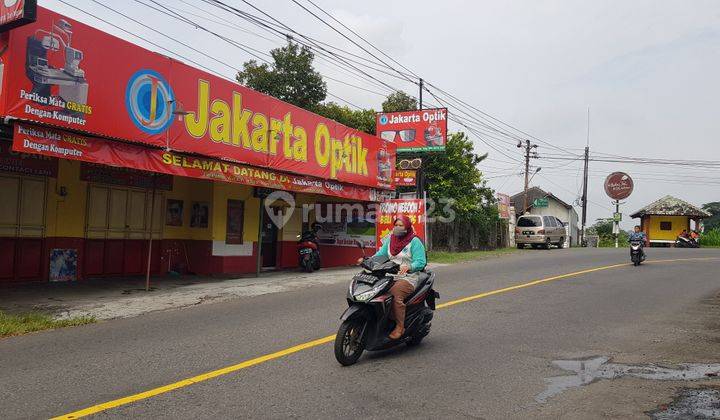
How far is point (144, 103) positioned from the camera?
36.8 feet

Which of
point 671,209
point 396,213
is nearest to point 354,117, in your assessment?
point 396,213

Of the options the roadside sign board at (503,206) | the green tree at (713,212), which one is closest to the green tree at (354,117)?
the roadside sign board at (503,206)

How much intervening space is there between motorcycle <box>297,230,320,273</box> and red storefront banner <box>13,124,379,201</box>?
1.77 meters

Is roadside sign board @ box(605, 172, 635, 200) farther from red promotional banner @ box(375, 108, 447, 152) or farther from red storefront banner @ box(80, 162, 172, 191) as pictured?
red storefront banner @ box(80, 162, 172, 191)

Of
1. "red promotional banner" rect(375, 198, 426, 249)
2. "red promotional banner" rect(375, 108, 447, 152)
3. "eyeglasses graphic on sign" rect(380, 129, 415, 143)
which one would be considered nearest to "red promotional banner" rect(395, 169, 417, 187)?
"red promotional banner" rect(375, 198, 426, 249)

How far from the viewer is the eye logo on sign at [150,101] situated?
10945 mm

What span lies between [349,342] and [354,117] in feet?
101

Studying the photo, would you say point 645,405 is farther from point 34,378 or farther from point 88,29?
point 88,29

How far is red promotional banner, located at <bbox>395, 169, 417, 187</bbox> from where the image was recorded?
23.6 m

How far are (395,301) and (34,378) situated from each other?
12.8 ft

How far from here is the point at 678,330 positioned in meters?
8.60

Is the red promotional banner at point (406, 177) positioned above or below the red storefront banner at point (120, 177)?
above

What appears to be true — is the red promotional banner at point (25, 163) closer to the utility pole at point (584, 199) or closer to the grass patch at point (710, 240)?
the utility pole at point (584, 199)

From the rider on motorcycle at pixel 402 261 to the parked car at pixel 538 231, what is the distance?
27076mm
